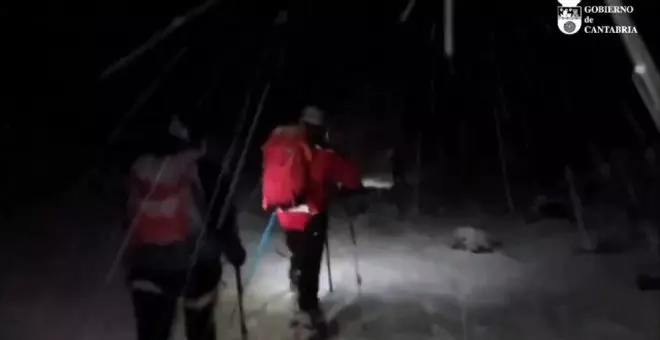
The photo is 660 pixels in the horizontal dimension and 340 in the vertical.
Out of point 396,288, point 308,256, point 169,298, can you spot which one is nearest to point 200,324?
point 169,298

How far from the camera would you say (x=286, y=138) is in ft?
3.58

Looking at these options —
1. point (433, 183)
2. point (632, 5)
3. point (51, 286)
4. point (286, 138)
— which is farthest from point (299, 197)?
point (632, 5)

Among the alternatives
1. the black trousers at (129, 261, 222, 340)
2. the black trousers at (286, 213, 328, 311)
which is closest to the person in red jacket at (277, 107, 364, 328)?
the black trousers at (286, 213, 328, 311)

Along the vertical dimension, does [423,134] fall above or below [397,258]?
above

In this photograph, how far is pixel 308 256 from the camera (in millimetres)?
1107

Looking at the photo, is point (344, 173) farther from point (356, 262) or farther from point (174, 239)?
point (174, 239)

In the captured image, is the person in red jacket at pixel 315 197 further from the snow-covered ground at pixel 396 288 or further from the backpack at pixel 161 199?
the backpack at pixel 161 199

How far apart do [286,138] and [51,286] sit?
0.43 meters

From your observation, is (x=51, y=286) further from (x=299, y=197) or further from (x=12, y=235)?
(x=299, y=197)

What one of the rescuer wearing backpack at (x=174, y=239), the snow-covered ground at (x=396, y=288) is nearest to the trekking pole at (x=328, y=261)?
the snow-covered ground at (x=396, y=288)

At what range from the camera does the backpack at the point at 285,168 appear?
3.56 feet

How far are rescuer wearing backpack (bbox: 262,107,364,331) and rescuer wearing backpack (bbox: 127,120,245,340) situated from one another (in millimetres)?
76

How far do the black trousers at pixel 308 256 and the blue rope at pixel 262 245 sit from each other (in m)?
0.03

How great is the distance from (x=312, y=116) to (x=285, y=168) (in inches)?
3.4
